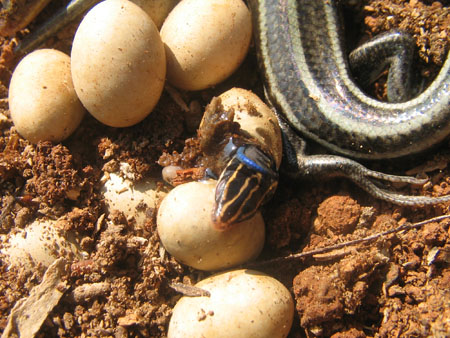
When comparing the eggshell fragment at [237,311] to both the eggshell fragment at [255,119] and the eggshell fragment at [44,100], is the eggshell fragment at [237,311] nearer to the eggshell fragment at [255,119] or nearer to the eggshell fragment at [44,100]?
the eggshell fragment at [255,119]

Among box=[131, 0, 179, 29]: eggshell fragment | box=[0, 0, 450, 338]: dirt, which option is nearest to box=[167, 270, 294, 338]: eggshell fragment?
box=[0, 0, 450, 338]: dirt

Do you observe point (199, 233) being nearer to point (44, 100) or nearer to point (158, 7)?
point (44, 100)

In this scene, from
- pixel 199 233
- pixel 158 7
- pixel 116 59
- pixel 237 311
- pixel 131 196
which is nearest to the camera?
pixel 237 311

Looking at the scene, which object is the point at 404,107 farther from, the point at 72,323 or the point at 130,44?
the point at 72,323

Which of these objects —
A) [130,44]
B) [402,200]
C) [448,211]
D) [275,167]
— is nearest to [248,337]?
[275,167]

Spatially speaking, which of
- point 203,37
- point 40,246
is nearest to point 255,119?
point 203,37

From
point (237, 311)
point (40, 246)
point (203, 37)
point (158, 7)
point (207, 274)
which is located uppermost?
point (158, 7)
